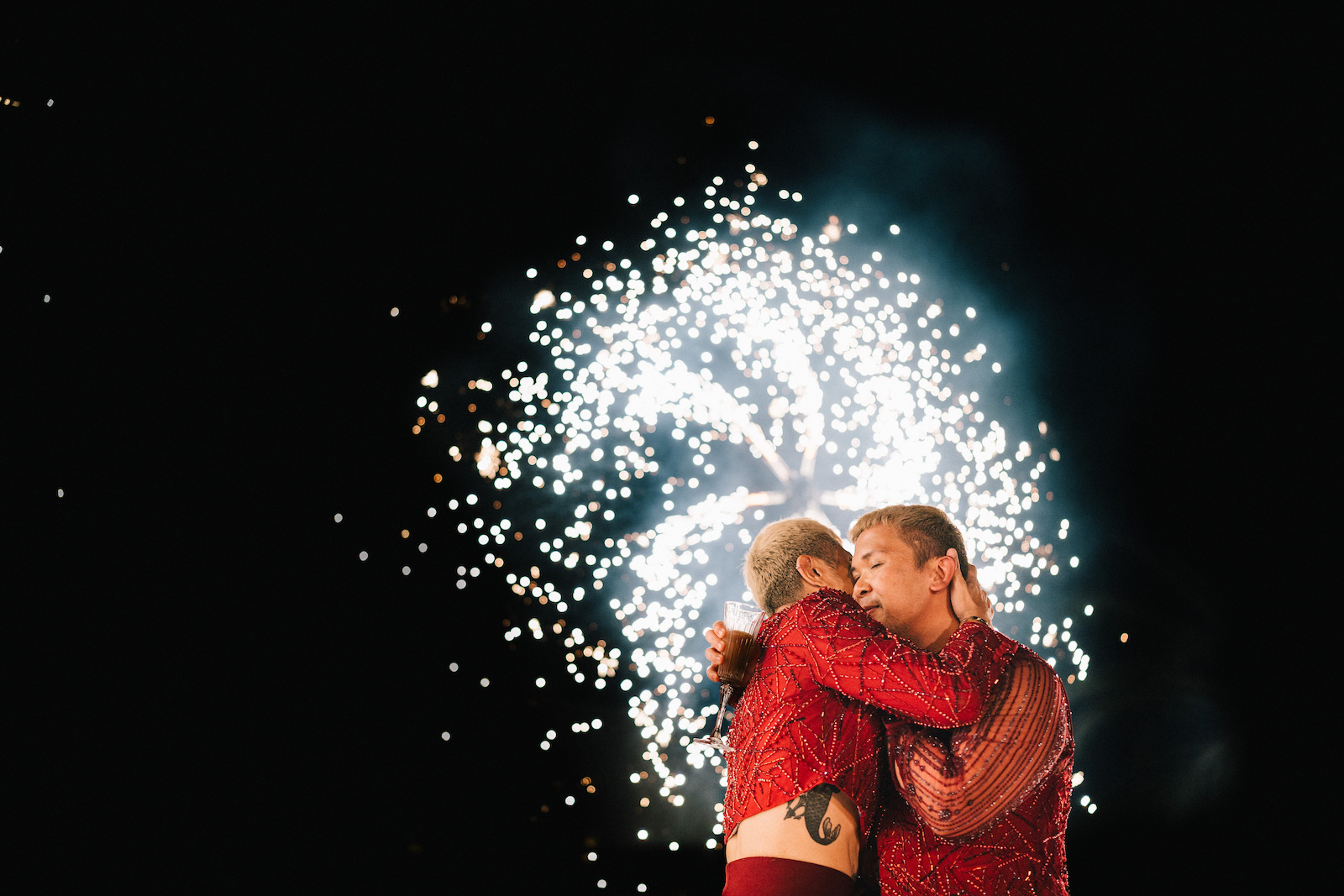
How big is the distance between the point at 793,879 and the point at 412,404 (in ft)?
7.68

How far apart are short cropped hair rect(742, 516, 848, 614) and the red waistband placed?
21.4 inches

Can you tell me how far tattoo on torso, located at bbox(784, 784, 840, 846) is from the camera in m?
1.58

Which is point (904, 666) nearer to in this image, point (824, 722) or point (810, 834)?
point (824, 722)

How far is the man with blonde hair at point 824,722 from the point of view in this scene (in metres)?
1.56

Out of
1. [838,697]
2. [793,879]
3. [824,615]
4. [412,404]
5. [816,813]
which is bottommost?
[793,879]

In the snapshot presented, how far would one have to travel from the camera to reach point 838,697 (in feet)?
5.58

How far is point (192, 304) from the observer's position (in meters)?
2.97

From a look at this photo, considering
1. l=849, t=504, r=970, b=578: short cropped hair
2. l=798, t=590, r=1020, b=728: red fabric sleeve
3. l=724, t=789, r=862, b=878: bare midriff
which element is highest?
l=849, t=504, r=970, b=578: short cropped hair

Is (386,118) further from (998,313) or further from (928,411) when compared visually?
(998,313)

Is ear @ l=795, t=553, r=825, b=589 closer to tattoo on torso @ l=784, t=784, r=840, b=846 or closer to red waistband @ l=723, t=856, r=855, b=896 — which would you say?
tattoo on torso @ l=784, t=784, r=840, b=846

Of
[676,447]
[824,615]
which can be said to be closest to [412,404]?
[676,447]

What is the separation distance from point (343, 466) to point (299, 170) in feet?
3.73

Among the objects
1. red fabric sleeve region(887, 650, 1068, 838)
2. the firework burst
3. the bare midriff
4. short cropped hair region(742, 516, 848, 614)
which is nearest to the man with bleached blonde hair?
red fabric sleeve region(887, 650, 1068, 838)

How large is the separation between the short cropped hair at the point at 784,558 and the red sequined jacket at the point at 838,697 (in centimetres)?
14
